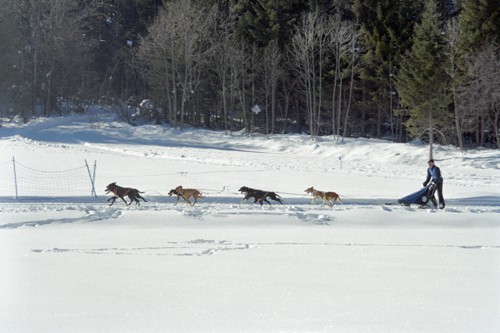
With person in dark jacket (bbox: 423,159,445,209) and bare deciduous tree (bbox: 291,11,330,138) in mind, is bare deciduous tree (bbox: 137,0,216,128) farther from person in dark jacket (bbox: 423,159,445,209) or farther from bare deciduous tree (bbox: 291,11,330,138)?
person in dark jacket (bbox: 423,159,445,209)

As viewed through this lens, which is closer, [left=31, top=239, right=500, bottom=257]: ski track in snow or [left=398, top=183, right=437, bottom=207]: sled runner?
[left=31, top=239, right=500, bottom=257]: ski track in snow

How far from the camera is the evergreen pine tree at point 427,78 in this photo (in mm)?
31047

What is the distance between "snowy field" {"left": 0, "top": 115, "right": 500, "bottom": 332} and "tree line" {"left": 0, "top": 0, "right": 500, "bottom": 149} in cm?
1778

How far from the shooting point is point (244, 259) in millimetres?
8844

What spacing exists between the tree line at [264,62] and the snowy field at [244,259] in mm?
17779

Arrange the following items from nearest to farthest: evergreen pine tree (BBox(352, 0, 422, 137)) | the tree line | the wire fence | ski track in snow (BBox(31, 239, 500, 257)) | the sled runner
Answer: ski track in snow (BBox(31, 239, 500, 257))
the sled runner
the wire fence
the tree line
evergreen pine tree (BBox(352, 0, 422, 137))

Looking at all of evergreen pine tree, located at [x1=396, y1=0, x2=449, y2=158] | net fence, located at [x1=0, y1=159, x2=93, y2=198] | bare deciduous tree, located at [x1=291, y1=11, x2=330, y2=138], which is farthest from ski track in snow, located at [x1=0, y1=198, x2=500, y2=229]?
bare deciduous tree, located at [x1=291, y1=11, x2=330, y2=138]

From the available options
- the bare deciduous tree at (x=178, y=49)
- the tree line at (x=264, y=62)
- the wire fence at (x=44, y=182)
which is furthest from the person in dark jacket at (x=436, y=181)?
the bare deciduous tree at (x=178, y=49)

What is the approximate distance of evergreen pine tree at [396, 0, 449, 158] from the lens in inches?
1222

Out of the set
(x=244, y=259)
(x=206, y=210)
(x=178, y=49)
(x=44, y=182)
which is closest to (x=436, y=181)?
(x=206, y=210)

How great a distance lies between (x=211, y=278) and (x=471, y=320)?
3.52 meters

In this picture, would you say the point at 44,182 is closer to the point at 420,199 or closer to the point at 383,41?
the point at 420,199

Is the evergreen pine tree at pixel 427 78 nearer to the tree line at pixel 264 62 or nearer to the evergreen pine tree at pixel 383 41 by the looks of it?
the tree line at pixel 264 62

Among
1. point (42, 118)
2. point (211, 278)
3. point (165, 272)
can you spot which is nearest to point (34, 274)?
point (165, 272)
